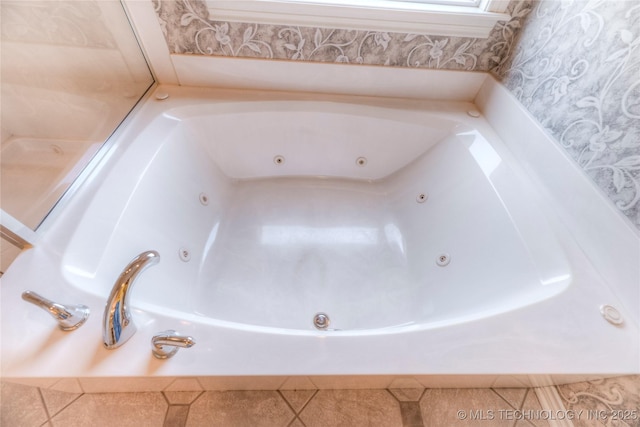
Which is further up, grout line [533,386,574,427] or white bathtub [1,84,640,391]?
Result: white bathtub [1,84,640,391]

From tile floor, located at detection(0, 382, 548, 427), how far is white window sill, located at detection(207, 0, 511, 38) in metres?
1.24

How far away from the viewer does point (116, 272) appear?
77cm

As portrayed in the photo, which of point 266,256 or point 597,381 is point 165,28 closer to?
point 266,256

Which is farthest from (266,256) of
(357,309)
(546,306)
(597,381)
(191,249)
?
(597,381)

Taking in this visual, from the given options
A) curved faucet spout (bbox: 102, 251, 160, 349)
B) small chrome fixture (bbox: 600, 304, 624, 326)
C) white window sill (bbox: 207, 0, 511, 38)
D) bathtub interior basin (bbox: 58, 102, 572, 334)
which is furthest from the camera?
white window sill (bbox: 207, 0, 511, 38)

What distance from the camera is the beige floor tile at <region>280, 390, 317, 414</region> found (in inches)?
29.5

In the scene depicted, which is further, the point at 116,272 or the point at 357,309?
the point at 357,309

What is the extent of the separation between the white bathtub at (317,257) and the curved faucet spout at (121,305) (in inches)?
1.7

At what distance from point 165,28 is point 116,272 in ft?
3.05

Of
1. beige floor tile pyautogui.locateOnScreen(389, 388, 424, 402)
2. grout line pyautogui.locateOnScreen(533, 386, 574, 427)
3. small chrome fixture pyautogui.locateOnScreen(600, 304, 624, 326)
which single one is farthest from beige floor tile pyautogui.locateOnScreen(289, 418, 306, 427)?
small chrome fixture pyautogui.locateOnScreen(600, 304, 624, 326)

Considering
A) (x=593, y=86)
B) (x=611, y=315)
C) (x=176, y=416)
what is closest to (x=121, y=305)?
(x=176, y=416)

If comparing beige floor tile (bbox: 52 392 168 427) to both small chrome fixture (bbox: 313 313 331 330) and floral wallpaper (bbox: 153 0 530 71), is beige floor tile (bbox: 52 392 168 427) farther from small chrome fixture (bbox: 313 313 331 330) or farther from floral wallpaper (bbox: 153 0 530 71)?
floral wallpaper (bbox: 153 0 530 71)

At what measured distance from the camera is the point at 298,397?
754 mm

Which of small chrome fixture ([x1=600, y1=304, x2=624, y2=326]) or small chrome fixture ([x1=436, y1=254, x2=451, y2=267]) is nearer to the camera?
small chrome fixture ([x1=600, y1=304, x2=624, y2=326])
